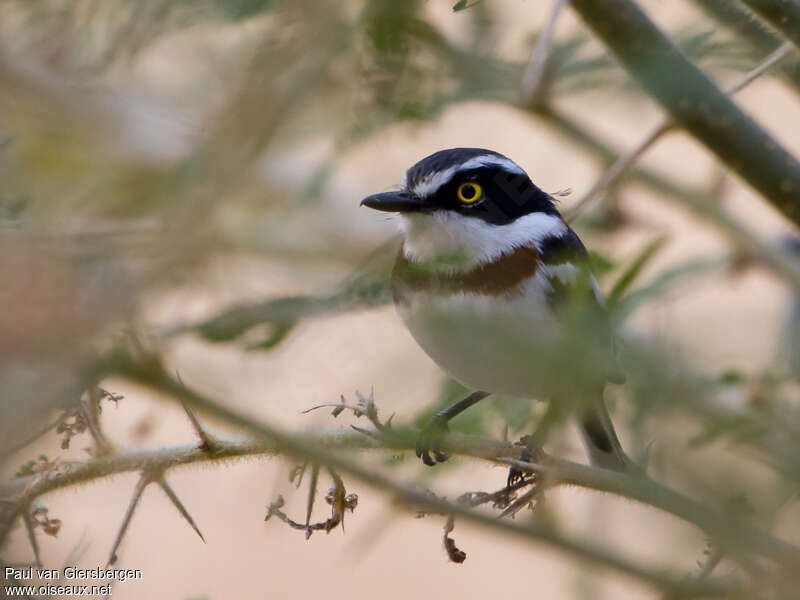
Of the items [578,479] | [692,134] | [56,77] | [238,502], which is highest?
[56,77]

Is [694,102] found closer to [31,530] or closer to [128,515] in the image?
[128,515]

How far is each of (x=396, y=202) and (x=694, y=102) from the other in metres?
1.13

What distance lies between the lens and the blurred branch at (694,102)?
1.62 m

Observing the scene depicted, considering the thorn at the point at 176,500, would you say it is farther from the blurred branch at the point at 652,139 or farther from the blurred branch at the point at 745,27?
the blurred branch at the point at 745,27

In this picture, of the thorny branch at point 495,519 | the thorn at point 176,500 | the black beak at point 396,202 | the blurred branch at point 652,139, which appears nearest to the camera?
the thorny branch at point 495,519

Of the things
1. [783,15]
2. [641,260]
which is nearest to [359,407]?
[641,260]

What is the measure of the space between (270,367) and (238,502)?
0.70 feet

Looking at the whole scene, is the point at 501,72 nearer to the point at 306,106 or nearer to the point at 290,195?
the point at 290,195

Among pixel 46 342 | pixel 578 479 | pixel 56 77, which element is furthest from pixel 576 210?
pixel 46 342

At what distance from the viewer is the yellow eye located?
2928 millimetres

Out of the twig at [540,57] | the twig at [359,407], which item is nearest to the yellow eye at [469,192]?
the twig at [540,57]

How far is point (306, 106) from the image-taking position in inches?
35.7

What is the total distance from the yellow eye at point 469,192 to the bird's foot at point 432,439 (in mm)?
780

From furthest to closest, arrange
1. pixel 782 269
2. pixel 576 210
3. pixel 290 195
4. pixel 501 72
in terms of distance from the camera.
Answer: pixel 290 195
pixel 782 269
pixel 501 72
pixel 576 210
